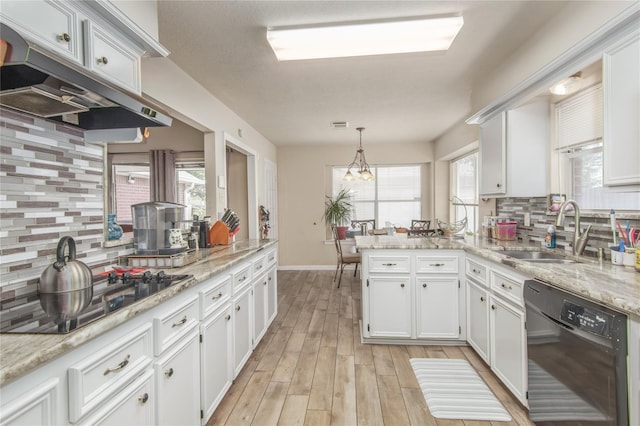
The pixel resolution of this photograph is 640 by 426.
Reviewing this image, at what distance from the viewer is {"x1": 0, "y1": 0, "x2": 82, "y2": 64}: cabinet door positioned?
1.03 metres

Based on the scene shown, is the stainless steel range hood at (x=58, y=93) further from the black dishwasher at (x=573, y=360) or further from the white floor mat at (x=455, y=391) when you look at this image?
the white floor mat at (x=455, y=391)

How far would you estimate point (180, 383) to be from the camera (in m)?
1.46

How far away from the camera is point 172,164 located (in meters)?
4.59

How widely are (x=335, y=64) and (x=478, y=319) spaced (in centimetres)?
243

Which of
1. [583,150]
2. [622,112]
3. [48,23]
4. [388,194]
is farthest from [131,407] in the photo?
[388,194]

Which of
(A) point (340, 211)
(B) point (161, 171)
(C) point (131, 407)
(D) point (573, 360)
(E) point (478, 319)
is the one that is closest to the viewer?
(C) point (131, 407)

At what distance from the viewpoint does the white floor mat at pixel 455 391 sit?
6.18ft

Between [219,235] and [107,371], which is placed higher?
[219,235]

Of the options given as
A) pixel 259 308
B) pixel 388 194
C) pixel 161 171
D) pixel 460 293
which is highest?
pixel 161 171

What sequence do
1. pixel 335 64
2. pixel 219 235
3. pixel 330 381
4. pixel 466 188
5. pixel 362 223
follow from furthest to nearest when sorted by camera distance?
pixel 362 223 < pixel 466 188 < pixel 219 235 < pixel 335 64 < pixel 330 381

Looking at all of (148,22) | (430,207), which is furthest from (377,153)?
(148,22)

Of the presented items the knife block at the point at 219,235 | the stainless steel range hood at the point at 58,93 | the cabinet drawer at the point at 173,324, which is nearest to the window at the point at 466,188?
the knife block at the point at 219,235

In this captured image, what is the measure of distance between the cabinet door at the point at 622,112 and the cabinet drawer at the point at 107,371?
226cm

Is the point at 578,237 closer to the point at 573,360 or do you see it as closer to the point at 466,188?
the point at 573,360
